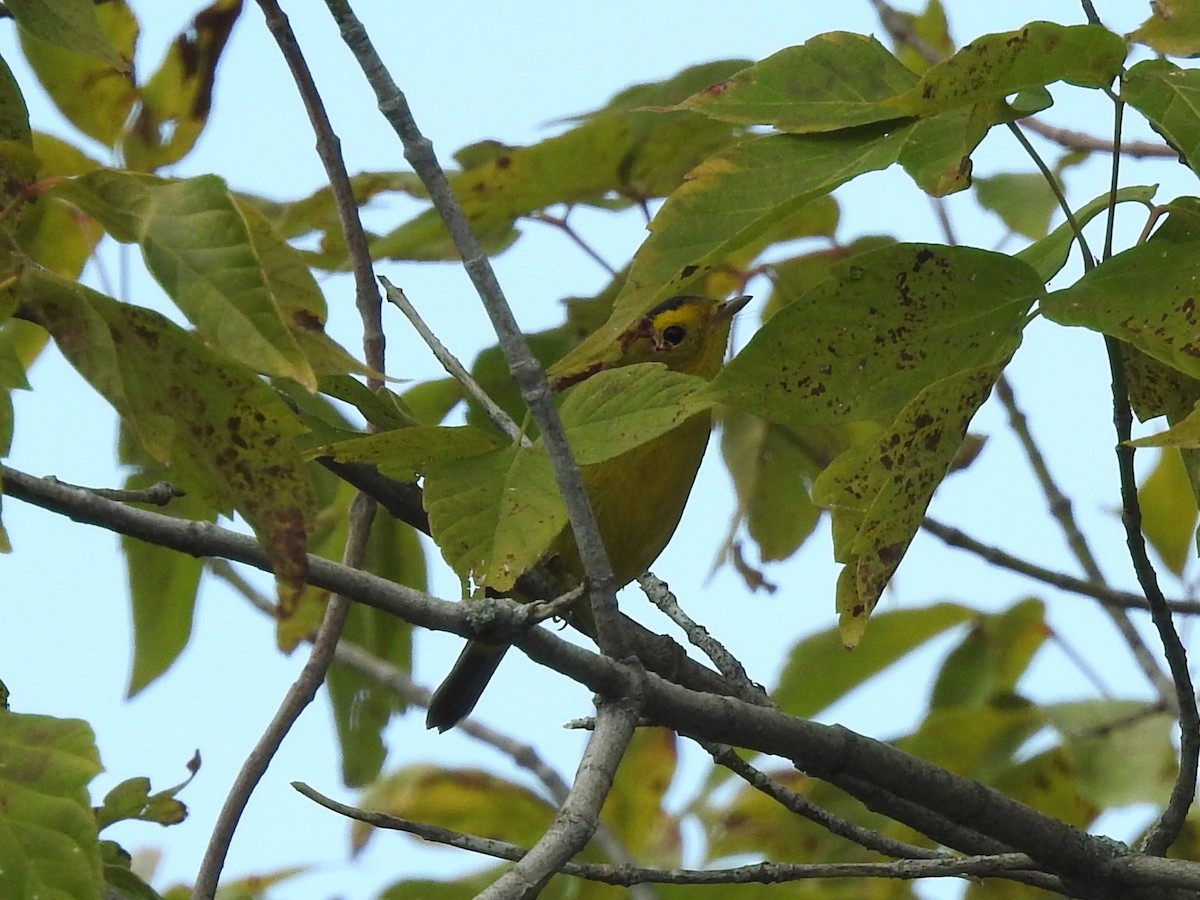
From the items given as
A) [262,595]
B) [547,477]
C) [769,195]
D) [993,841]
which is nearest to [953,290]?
[769,195]

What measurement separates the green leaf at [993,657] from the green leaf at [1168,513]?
15.1 inches

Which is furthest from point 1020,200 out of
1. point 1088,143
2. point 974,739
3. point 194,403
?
point 194,403

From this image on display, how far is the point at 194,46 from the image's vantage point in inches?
102

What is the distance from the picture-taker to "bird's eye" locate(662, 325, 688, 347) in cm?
416

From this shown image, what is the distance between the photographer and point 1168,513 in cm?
342

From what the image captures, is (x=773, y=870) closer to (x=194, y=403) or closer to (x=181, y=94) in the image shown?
(x=194, y=403)

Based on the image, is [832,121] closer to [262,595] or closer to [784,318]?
[784,318]

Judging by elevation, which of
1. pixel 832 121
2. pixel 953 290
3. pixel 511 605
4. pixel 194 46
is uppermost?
pixel 194 46

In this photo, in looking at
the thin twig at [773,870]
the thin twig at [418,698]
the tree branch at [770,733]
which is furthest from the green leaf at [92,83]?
the thin twig at [773,870]

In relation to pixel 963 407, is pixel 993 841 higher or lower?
lower

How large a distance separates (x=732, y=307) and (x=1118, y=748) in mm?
1806

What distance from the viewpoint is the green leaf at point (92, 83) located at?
93.1 inches

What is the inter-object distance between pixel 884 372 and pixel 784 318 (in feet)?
0.40

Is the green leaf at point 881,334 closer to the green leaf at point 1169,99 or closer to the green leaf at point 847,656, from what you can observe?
the green leaf at point 1169,99
